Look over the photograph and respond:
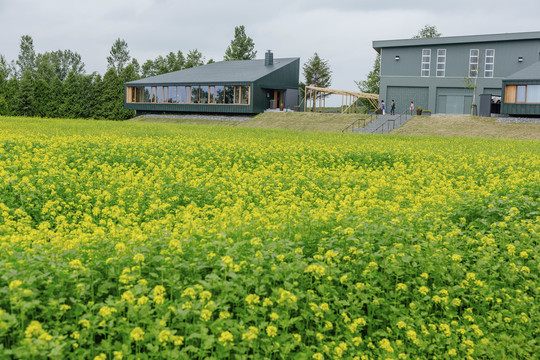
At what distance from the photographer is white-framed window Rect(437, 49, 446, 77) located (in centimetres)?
4578

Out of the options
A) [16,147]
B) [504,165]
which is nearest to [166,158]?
[16,147]

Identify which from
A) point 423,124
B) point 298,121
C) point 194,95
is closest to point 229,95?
point 194,95

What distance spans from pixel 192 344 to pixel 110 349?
2.34ft

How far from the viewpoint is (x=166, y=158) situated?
13914 millimetres

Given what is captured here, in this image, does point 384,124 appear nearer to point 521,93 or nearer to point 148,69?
point 521,93

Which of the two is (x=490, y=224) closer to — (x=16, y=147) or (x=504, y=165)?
(x=504, y=165)

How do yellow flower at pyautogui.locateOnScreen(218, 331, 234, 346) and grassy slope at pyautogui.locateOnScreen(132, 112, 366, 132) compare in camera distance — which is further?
grassy slope at pyautogui.locateOnScreen(132, 112, 366, 132)

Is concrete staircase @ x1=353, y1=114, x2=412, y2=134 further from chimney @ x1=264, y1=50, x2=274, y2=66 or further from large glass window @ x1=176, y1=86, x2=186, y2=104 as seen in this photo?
large glass window @ x1=176, y1=86, x2=186, y2=104

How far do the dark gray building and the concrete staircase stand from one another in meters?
12.8

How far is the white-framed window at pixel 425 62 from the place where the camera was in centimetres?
4634

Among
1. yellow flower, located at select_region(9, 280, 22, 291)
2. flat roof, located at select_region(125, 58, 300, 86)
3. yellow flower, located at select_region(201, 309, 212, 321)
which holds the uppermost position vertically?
flat roof, located at select_region(125, 58, 300, 86)

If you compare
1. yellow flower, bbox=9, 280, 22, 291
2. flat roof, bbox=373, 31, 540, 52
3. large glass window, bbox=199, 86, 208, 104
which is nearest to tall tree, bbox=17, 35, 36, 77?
large glass window, bbox=199, 86, 208, 104

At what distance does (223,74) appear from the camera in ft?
175

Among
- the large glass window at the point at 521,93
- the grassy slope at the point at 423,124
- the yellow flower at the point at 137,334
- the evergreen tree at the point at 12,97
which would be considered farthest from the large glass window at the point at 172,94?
the yellow flower at the point at 137,334
